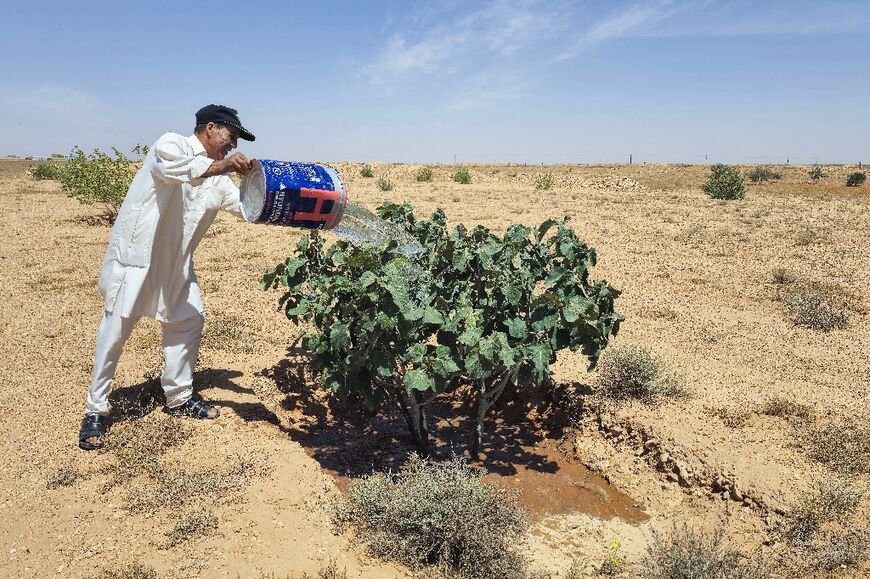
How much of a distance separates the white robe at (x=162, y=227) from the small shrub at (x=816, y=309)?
542 centimetres

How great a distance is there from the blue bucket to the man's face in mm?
506

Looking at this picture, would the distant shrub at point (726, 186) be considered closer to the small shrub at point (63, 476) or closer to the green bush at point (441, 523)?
the green bush at point (441, 523)

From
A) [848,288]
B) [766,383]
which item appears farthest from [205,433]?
[848,288]

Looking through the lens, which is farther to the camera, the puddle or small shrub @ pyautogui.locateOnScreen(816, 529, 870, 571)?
the puddle

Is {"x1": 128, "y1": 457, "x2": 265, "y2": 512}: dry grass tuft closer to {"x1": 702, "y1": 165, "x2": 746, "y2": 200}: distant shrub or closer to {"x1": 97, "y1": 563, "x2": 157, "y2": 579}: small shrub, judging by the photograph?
{"x1": 97, "y1": 563, "x2": 157, "y2": 579}: small shrub

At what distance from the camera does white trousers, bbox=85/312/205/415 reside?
12.5 ft

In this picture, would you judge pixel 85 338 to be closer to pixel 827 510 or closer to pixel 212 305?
pixel 212 305

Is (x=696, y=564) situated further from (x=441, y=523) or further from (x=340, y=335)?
(x=340, y=335)

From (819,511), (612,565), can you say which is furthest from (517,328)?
(819,511)

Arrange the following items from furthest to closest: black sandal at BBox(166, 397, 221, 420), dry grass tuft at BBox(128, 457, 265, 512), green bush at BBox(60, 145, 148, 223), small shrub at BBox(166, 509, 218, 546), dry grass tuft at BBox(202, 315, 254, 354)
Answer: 1. green bush at BBox(60, 145, 148, 223)
2. dry grass tuft at BBox(202, 315, 254, 354)
3. black sandal at BBox(166, 397, 221, 420)
4. dry grass tuft at BBox(128, 457, 265, 512)
5. small shrub at BBox(166, 509, 218, 546)

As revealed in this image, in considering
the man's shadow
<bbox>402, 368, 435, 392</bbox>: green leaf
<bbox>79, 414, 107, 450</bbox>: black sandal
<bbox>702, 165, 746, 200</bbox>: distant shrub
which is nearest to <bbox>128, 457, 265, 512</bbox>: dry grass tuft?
<bbox>79, 414, 107, 450</bbox>: black sandal


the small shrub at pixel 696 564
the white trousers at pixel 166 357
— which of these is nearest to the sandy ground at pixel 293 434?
the white trousers at pixel 166 357

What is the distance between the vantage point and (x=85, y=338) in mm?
5965

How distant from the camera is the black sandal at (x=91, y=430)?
3.85 meters
